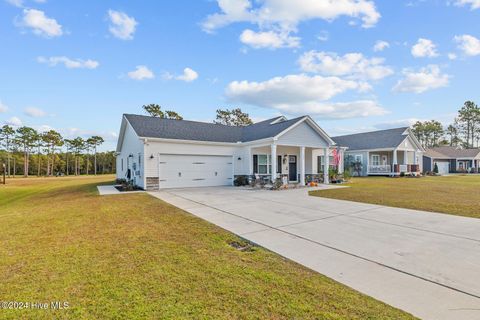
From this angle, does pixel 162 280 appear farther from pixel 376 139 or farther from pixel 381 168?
pixel 376 139

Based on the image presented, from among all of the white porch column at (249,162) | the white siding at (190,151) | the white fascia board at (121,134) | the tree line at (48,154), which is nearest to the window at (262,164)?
the white porch column at (249,162)

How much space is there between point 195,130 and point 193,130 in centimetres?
17

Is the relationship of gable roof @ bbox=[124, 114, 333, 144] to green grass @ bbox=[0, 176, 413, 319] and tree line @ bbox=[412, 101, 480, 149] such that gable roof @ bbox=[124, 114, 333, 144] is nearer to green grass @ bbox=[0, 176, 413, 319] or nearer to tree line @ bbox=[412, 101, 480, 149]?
green grass @ bbox=[0, 176, 413, 319]

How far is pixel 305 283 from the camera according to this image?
3250 mm

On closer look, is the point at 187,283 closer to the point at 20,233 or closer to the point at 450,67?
the point at 20,233

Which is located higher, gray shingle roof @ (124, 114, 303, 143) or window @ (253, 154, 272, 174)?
gray shingle roof @ (124, 114, 303, 143)

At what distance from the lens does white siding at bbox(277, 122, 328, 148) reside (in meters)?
16.8

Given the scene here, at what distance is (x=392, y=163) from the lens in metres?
29.7

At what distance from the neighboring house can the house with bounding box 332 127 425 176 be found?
7966 millimetres

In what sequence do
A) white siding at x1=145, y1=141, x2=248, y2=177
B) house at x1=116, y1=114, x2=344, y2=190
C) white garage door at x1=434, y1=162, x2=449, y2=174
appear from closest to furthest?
white siding at x1=145, y1=141, x2=248, y2=177
house at x1=116, y1=114, x2=344, y2=190
white garage door at x1=434, y1=162, x2=449, y2=174

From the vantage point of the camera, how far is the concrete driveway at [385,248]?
2992mm

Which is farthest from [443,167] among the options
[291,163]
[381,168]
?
[291,163]

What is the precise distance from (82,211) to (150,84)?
1554cm

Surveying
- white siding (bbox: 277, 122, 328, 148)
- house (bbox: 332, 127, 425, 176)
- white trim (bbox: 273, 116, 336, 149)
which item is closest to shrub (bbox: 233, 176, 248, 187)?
white siding (bbox: 277, 122, 328, 148)
